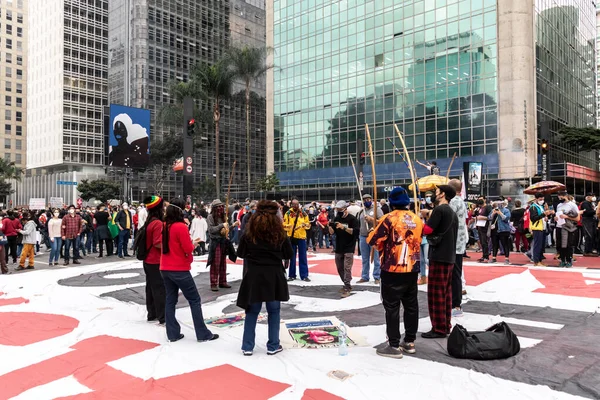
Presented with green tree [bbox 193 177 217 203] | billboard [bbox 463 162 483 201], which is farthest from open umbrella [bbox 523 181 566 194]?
green tree [bbox 193 177 217 203]

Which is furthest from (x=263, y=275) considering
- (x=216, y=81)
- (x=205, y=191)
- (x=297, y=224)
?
(x=205, y=191)

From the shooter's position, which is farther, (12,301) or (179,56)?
(179,56)

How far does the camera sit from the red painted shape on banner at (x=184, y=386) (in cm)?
415

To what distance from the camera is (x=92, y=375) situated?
4.72 metres

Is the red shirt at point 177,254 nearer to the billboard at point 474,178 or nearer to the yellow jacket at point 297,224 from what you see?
the yellow jacket at point 297,224

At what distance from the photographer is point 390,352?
5.05m

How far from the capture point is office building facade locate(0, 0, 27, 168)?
9756cm

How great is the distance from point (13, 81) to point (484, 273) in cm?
11548

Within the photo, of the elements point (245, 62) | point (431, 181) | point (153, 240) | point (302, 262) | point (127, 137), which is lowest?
point (302, 262)

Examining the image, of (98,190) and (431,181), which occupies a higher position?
(98,190)

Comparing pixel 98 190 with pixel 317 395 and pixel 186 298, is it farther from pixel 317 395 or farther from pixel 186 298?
pixel 317 395

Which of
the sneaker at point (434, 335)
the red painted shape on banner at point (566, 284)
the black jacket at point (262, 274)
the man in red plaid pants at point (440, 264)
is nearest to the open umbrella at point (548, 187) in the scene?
the red painted shape on banner at point (566, 284)

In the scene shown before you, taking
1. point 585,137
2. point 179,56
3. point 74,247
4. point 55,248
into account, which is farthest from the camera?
point 179,56

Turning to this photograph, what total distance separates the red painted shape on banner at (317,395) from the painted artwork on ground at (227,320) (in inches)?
103
